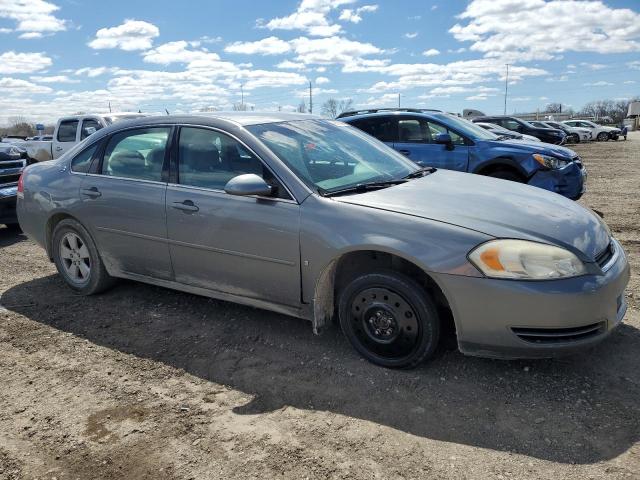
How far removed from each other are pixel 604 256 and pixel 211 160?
2741 millimetres

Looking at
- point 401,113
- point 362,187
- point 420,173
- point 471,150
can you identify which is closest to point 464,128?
point 471,150

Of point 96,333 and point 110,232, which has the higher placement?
point 110,232

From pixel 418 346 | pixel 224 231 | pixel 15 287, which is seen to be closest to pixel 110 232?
pixel 224 231

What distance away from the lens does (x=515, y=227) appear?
3.00m

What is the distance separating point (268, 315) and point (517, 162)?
16.9 feet

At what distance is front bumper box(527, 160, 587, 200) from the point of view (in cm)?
759

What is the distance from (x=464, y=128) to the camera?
8.46 m

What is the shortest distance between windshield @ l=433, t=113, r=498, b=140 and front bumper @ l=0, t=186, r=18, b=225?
6.51 metres

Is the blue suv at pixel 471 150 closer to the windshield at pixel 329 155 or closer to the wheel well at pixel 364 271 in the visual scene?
the windshield at pixel 329 155

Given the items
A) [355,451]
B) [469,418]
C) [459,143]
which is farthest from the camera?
[459,143]

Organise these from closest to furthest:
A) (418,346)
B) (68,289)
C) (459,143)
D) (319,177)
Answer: (418,346), (319,177), (68,289), (459,143)

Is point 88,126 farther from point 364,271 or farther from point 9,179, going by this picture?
point 364,271

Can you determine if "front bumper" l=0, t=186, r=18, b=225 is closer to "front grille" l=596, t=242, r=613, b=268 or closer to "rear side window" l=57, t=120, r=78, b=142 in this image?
"rear side window" l=57, t=120, r=78, b=142

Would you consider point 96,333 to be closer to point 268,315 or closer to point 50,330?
point 50,330
